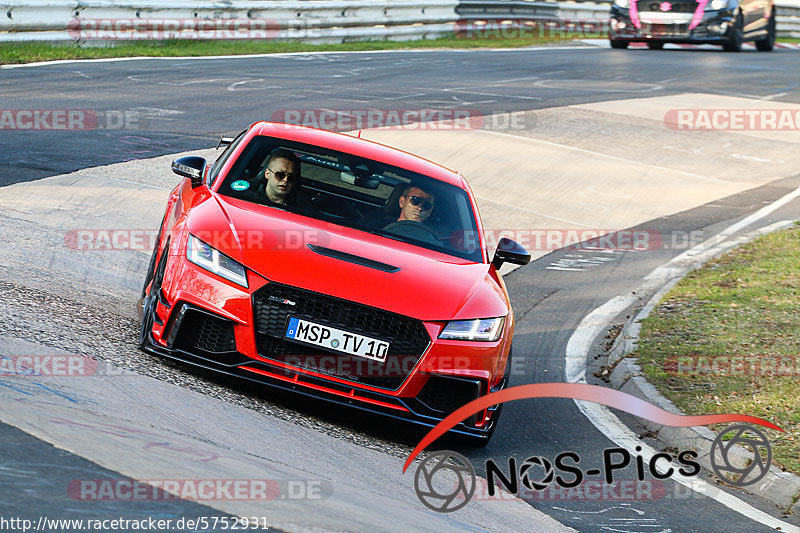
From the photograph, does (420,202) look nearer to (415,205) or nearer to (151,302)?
(415,205)

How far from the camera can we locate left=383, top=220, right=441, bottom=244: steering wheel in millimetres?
6938

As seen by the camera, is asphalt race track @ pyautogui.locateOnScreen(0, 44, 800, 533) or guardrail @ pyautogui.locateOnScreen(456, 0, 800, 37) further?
guardrail @ pyautogui.locateOnScreen(456, 0, 800, 37)

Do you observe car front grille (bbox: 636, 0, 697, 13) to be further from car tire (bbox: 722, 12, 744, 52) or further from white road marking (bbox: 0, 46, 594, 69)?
white road marking (bbox: 0, 46, 594, 69)

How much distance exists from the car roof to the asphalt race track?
1.57 metres

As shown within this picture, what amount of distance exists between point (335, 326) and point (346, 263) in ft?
1.51

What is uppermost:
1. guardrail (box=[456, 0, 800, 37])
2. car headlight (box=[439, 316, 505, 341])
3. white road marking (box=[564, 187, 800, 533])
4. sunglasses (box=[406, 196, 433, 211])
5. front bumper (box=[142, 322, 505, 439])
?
guardrail (box=[456, 0, 800, 37])

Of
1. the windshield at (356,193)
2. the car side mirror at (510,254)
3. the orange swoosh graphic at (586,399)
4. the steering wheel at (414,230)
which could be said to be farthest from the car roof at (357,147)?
the orange swoosh graphic at (586,399)

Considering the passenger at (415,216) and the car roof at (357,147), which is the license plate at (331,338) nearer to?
the passenger at (415,216)

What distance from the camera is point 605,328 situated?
9812mm

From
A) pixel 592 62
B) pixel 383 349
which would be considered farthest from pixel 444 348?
pixel 592 62

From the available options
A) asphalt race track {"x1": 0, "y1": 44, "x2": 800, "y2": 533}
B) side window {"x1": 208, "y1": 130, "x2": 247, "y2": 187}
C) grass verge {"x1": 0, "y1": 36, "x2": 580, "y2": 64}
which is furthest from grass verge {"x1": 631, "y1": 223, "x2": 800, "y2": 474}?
grass verge {"x1": 0, "y1": 36, "x2": 580, "y2": 64}

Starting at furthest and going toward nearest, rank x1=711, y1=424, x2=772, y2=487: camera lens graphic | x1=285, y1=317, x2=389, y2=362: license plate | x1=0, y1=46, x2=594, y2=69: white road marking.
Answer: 1. x1=0, y1=46, x2=594, y2=69: white road marking
2. x1=711, y1=424, x2=772, y2=487: camera lens graphic
3. x1=285, y1=317, x2=389, y2=362: license plate

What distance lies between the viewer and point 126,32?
2231 centimetres

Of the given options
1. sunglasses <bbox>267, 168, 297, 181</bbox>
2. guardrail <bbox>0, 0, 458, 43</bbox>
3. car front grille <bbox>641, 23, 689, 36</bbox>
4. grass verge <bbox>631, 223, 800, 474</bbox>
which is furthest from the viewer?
car front grille <bbox>641, 23, 689, 36</bbox>
